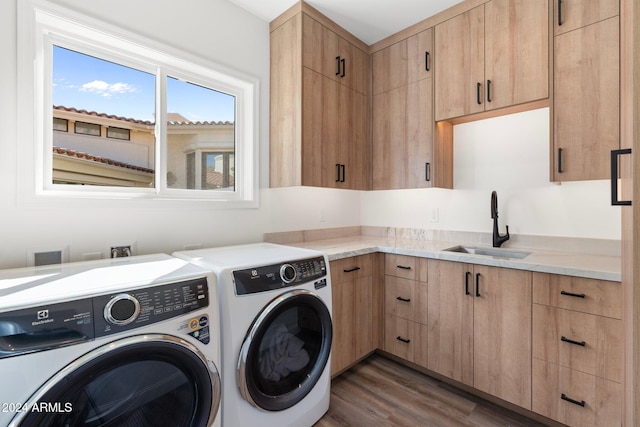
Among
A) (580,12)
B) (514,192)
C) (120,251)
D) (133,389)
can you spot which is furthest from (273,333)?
(580,12)

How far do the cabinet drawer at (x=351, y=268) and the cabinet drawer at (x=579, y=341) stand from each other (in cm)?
102

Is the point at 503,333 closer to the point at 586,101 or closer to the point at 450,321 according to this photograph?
the point at 450,321

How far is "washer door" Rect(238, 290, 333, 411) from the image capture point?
4.22ft

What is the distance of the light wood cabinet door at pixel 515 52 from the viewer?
183 cm

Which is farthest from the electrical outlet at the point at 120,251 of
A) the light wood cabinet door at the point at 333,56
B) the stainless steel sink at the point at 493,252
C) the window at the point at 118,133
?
the stainless steel sink at the point at 493,252

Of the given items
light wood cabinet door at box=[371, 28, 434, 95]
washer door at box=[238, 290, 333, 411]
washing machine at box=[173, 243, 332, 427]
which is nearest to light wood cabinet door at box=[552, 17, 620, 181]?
light wood cabinet door at box=[371, 28, 434, 95]

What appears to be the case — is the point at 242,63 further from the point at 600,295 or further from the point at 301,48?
the point at 600,295

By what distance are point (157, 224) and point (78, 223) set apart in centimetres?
37

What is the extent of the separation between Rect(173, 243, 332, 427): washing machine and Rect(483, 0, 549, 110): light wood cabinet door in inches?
64.7

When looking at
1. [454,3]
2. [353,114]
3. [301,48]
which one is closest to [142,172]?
[301,48]

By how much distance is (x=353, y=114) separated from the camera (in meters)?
2.56

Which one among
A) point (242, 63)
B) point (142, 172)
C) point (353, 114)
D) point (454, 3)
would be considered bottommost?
point (142, 172)

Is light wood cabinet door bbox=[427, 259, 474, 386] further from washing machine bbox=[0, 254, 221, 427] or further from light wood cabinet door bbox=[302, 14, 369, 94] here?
light wood cabinet door bbox=[302, 14, 369, 94]

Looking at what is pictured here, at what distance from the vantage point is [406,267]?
2.16 meters
